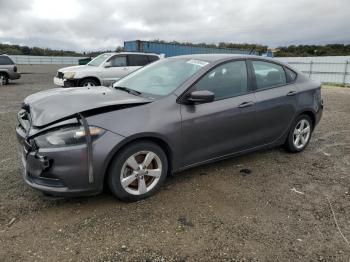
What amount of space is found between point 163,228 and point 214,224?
1.63 ft

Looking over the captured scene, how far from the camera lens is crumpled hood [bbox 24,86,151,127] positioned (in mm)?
3299

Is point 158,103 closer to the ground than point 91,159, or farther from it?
farther from it

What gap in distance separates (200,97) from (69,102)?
1.43 metres

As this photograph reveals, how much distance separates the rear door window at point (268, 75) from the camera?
460cm

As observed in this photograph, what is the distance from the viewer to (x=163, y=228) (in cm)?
308

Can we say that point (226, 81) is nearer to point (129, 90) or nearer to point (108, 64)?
point (129, 90)

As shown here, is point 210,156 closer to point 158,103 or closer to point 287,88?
point 158,103

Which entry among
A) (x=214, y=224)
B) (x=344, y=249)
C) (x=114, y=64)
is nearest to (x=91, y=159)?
(x=214, y=224)

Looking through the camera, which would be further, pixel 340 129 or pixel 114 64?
pixel 114 64

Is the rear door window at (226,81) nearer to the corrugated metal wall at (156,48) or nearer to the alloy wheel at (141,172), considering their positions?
the alloy wheel at (141,172)

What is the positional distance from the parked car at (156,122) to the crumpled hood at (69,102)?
12 millimetres

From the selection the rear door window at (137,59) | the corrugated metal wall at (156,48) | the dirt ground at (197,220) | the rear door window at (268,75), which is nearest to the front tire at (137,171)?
the dirt ground at (197,220)

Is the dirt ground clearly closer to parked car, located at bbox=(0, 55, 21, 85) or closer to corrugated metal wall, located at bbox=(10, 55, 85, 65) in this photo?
parked car, located at bbox=(0, 55, 21, 85)

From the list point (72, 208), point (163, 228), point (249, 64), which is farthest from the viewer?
point (249, 64)
